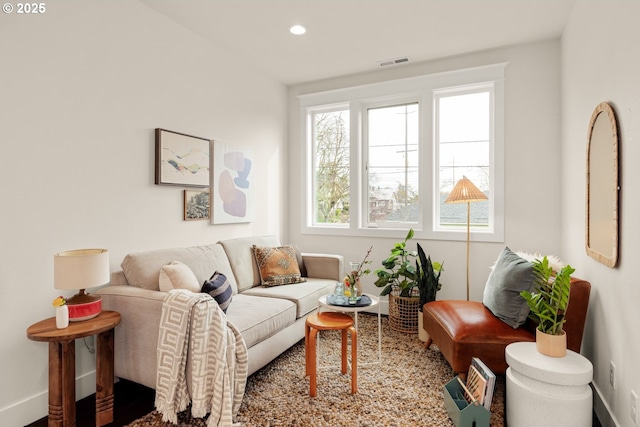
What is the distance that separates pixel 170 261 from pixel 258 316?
77cm

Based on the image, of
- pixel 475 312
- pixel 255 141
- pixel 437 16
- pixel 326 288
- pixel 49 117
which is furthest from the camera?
pixel 255 141

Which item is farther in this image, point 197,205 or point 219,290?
point 197,205

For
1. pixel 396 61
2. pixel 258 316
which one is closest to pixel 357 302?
pixel 258 316

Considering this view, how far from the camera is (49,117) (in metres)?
2.10

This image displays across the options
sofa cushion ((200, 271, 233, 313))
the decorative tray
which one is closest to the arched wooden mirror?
the decorative tray

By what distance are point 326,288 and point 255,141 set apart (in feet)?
5.79

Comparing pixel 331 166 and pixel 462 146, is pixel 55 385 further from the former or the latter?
pixel 462 146

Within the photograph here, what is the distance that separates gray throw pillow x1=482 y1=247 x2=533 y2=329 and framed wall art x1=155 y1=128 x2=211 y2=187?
249 centimetres

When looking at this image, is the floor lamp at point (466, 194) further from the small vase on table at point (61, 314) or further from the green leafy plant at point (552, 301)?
the small vase on table at point (61, 314)

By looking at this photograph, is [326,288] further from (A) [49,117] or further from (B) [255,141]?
(A) [49,117]

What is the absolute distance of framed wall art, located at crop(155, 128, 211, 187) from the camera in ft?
9.04

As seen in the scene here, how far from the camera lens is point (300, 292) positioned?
3027 millimetres

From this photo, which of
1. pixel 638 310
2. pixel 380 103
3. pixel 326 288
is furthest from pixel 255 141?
pixel 638 310

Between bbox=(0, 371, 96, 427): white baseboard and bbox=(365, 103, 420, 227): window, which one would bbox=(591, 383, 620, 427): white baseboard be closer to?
bbox=(365, 103, 420, 227): window
